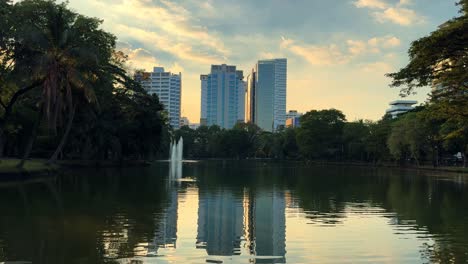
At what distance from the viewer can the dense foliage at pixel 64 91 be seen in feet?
156

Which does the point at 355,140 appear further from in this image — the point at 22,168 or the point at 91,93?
the point at 22,168

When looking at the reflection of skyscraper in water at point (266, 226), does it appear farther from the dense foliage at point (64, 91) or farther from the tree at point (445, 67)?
the dense foliage at point (64, 91)

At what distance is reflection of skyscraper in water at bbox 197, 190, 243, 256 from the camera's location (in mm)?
14338

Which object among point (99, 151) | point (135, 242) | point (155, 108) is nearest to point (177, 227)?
point (135, 242)

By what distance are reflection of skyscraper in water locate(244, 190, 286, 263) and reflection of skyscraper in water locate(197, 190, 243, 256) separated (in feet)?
1.41

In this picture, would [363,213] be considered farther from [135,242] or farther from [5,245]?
[5,245]

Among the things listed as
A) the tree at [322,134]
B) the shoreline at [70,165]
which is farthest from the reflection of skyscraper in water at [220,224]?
the tree at [322,134]

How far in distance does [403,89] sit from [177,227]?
23.3m

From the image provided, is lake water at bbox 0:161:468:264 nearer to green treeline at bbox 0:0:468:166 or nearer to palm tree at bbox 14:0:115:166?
green treeline at bbox 0:0:468:166

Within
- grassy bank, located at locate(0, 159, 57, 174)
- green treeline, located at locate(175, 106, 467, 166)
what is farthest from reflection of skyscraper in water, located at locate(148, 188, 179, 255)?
green treeline, located at locate(175, 106, 467, 166)

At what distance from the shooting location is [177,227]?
17812mm

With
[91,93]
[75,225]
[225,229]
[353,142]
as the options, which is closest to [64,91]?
[91,93]

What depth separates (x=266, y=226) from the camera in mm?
18578

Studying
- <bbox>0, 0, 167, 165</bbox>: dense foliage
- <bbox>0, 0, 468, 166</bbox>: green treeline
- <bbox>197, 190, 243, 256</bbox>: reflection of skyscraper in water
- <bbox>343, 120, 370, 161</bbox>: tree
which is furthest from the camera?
<bbox>343, 120, 370, 161</bbox>: tree
